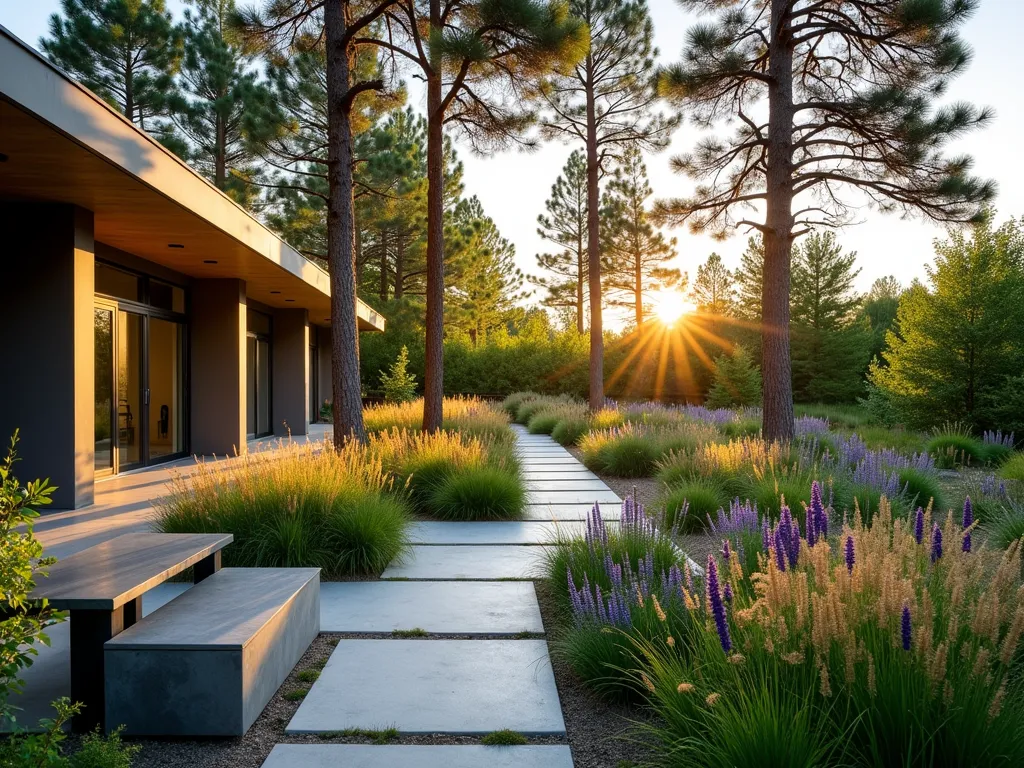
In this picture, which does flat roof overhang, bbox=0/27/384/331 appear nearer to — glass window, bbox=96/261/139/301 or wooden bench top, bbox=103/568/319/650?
glass window, bbox=96/261/139/301

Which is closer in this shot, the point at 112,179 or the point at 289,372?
the point at 112,179

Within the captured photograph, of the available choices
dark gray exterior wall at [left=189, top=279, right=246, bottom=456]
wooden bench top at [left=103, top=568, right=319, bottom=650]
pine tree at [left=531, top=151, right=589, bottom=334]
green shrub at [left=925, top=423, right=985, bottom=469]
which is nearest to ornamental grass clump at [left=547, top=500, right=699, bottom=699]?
wooden bench top at [left=103, top=568, right=319, bottom=650]

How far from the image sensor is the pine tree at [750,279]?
3391cm

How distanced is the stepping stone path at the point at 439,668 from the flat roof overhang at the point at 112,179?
3.91 m

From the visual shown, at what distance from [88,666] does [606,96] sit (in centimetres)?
1671

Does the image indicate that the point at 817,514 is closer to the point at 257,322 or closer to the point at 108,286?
the point at 108,286

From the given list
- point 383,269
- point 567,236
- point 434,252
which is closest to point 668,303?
point 567,236

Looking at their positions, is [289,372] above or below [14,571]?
above

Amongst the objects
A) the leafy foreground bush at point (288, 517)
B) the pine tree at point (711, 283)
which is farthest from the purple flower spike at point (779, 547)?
the pine tree at point (711, 283)

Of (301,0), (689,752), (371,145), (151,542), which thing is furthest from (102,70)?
(689,752)

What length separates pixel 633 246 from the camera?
1248 inches

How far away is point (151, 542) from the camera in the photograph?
3.51m

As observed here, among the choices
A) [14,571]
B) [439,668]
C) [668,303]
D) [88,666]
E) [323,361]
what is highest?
[668,303]

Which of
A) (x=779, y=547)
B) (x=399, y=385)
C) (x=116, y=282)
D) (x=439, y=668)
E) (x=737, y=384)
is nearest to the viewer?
(x=779, y=547)
